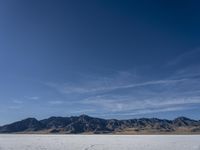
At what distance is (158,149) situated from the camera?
3206 cm

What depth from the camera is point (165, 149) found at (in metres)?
32.1

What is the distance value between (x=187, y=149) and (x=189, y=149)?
0.22 meters

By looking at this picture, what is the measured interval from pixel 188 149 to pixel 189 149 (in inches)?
4.5

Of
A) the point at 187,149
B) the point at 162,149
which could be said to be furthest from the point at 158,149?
the point at 187,149

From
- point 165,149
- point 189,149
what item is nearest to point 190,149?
point 189,149

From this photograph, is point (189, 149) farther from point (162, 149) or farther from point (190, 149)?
point (162, 149)

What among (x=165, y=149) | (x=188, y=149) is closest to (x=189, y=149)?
(x=188, y=149)

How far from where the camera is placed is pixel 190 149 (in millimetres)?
31406

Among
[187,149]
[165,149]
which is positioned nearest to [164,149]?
[165,149]

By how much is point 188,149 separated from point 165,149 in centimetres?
246

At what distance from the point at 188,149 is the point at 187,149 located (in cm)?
11

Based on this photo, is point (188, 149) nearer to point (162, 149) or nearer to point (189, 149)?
point (189, 149)

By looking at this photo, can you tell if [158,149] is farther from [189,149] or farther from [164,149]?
[189,149]

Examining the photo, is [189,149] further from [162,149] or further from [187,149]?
[162,149]
